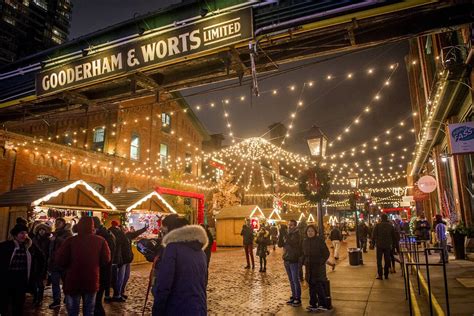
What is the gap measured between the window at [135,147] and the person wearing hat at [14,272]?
19.5 m

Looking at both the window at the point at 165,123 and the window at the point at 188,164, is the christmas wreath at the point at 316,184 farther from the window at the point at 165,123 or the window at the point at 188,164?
the window at the point at 188,164

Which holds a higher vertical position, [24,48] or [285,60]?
[24,48]

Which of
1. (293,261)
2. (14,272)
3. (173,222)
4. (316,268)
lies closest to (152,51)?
(173,222)

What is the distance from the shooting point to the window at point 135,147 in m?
24.6

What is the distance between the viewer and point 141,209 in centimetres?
1661

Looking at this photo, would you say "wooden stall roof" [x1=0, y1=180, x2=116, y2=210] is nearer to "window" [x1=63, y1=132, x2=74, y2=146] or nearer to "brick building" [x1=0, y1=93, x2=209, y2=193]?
"brick building" [x1=0, y1=93, x2=209, y2=193]

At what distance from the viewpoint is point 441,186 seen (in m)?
19.2

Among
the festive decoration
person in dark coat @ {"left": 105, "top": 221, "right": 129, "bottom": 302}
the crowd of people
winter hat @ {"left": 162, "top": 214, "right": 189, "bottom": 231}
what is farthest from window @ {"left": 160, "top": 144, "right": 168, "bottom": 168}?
winter hat @ {"left": 162, "top": 214, "right": 189, "bottom": 231}

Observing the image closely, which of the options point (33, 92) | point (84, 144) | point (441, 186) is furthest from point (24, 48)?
point (441, 186)

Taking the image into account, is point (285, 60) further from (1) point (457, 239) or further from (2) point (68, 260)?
(1) point (457, 239)

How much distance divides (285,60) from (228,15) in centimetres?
125

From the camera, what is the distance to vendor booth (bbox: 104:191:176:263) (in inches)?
624

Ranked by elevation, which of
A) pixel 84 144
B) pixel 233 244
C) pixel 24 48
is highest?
pixel 24 48

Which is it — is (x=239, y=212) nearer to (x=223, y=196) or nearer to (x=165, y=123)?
(x=223, y=196)
